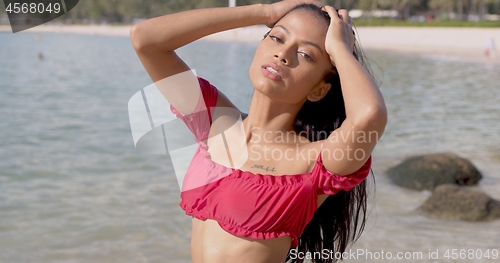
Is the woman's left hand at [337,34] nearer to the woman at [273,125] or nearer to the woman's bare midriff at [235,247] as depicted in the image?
the woman at [273,125]

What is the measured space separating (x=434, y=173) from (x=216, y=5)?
71850mm

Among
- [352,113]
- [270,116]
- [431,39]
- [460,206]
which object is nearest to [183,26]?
[270,116]

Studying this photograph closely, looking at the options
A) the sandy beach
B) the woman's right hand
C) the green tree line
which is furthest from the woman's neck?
the green tree line

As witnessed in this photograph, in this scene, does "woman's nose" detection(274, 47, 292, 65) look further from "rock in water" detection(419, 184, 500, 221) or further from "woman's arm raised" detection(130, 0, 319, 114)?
"rock in water" detection(419, 184, 500, 221)

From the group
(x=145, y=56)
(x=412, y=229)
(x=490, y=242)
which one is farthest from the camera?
(x=412, y=229)

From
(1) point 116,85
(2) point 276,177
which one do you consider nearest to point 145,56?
(2) point 276,177

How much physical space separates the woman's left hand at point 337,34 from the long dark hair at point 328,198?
0.05m

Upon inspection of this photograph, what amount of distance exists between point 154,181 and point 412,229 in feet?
10.5

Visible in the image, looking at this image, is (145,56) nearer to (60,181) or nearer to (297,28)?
(297,28)

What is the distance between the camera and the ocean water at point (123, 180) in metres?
5.38

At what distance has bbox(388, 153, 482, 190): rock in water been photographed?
282 inches

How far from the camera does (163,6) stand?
298ft

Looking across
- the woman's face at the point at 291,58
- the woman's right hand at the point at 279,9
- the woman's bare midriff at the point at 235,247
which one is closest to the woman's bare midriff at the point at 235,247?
the woman's bare midriff at the point at 235,247

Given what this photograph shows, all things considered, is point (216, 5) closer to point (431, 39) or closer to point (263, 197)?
point (431, 39)
